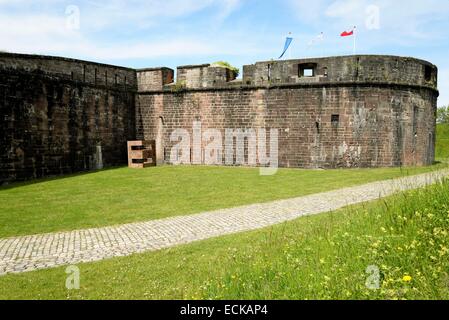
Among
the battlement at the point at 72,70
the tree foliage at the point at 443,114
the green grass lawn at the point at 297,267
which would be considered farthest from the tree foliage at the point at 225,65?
the tree foliage at the point at 443,114

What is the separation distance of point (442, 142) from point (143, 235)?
3101 cm

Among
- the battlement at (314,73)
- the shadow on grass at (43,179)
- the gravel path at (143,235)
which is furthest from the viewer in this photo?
the battlement at (314,73)

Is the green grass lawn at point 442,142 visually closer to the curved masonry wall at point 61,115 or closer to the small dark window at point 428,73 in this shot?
the small dark window at point 428,73

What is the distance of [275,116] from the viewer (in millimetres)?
16672

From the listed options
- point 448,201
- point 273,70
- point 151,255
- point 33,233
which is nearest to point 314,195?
point 448,201

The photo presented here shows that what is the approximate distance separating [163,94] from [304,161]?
815cm

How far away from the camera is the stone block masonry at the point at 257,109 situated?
46.7 ft

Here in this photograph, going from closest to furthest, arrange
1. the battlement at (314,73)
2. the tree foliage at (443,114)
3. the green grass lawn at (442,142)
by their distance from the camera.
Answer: the battlement at (314,73)
the green grass lawn at (442,142)
the tree foliage at (443,114)

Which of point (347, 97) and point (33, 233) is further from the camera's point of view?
point (347, 97)

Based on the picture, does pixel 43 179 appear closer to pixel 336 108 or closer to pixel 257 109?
pixel 257 109

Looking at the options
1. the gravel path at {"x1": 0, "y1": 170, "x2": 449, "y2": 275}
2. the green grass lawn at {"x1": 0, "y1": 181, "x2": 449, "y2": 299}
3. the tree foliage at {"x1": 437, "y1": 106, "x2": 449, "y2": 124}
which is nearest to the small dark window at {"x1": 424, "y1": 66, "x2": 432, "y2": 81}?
the gravel path at {"x1": 0, "y1": 170, "x2": 449, "y2": 275}

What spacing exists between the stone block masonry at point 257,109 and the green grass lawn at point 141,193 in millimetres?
1335

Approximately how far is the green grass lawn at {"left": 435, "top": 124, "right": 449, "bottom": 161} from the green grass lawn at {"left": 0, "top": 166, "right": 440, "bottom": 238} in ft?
53.5

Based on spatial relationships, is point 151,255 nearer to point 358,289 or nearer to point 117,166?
point 358,289
